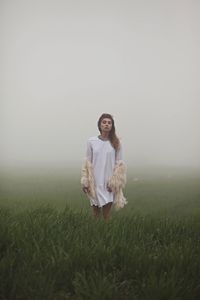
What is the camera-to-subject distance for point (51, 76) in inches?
132

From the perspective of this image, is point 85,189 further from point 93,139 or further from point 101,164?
point 93,139

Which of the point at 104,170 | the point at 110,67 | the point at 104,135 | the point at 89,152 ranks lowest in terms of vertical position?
the point at 104,170

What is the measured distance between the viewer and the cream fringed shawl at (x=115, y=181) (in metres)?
2.93

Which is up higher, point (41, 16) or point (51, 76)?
point (41, 16)

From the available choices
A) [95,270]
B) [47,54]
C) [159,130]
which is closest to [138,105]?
[159,130]

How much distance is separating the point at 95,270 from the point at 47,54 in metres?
1.93

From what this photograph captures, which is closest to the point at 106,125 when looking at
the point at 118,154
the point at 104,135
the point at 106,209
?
the point at 104,135

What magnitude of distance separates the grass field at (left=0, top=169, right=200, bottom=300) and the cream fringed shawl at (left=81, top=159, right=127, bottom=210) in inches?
3.6

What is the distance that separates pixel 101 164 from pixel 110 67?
2.65 feet

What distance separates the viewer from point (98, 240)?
219cm

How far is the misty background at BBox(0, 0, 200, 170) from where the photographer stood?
3.29 metres

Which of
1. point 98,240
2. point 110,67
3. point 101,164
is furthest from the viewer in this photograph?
point 110,67

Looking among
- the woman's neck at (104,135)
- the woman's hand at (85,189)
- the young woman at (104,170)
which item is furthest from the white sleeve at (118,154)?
Answer: the woman's hand at (85,189)

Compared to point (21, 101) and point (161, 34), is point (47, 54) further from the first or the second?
point (161, 34)
